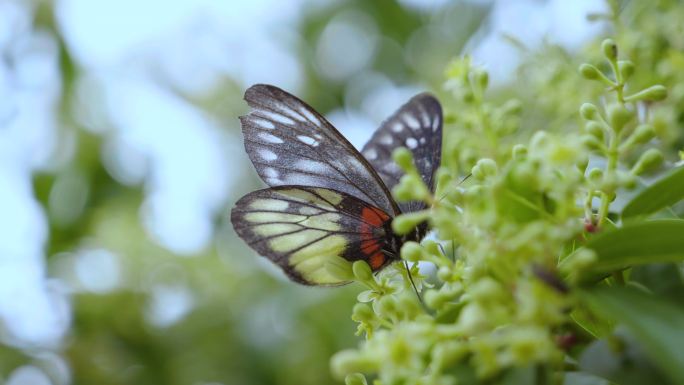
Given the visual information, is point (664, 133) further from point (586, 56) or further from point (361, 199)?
point (361, 199)

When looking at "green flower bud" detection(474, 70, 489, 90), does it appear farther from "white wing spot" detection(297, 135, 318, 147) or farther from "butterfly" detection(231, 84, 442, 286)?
"white wing spot" detection(297, 135, 318, 147)

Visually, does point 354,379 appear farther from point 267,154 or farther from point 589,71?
point 589,71

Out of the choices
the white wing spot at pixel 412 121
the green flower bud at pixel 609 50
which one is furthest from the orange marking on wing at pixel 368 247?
the green flower bud at pixel 609 50

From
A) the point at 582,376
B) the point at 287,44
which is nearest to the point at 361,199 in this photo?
the point at 582,376

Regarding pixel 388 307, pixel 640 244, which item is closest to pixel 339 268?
pixel 388 307

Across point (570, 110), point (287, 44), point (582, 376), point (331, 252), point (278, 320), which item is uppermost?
point (287, 44)

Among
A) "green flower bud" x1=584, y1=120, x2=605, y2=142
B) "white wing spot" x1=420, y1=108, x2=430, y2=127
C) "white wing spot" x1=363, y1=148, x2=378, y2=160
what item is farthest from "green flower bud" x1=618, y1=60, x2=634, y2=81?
"white wing spot" x1=363, y1=148, x2=378, y2=160

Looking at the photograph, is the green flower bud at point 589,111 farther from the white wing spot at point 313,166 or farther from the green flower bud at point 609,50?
the white wing spot at point 313,166
